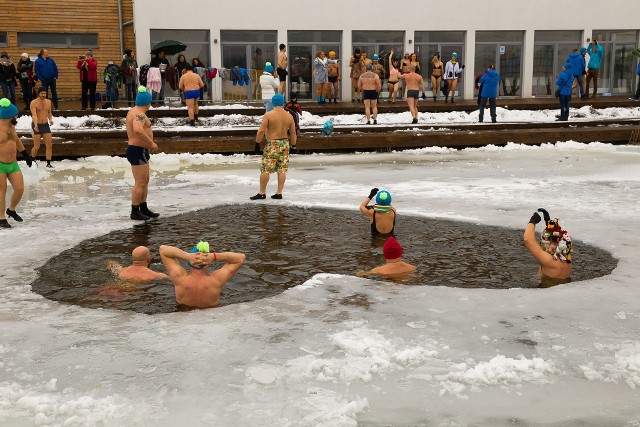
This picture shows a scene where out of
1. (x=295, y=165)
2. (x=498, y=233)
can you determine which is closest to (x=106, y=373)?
(x=498, y=233)

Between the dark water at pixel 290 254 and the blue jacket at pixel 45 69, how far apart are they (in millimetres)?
14431

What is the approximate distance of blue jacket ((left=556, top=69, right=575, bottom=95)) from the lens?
21.4 m

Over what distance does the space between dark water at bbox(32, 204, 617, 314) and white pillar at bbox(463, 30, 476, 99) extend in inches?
826

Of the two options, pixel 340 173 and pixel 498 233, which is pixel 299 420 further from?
pixel 340 173

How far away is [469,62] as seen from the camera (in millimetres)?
29984

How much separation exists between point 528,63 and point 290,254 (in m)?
25.0

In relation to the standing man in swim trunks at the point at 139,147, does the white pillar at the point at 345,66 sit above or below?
above

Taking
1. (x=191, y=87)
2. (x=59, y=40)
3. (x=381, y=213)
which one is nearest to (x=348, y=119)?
(x=191, y=87)

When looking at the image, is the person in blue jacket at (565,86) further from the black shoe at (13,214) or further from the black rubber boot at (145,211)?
the black shoe at (13,214)

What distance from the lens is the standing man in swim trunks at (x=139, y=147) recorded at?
32.5ft

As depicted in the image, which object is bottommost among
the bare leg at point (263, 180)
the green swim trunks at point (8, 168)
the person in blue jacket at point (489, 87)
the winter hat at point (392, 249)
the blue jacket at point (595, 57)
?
the winter hat at point (392, 249)

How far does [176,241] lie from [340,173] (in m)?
6.13

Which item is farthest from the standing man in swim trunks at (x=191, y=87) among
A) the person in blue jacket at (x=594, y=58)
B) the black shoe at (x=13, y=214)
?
the person in blue jacket at (x=594, y=58)

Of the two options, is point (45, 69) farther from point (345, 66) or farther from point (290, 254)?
point (290, 254)
